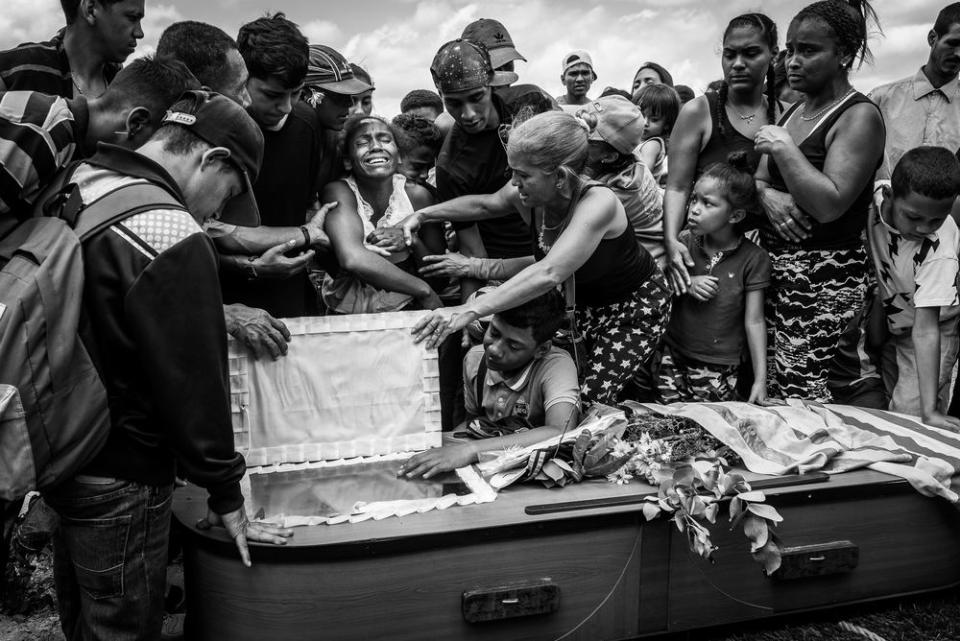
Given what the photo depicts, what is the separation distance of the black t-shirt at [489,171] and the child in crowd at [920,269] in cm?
156

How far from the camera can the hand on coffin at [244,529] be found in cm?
193

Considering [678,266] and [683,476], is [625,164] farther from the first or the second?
[683,476]

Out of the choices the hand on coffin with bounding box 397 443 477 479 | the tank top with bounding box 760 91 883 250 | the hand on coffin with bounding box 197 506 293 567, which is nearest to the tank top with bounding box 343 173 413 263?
the hand on coffin with bounding box 397 443 477 479

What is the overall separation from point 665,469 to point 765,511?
311mm

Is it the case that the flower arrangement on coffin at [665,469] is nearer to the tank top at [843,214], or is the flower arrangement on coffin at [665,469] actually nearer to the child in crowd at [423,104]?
the tank top at [843,214]

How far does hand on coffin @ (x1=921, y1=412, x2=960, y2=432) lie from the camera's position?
3.06m

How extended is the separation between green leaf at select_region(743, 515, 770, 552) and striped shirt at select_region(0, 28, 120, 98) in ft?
8.87

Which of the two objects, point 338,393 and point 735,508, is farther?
point 338,393

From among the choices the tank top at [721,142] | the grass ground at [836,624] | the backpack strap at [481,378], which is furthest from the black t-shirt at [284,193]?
the tank top at [721,142]

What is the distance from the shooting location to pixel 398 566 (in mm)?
2062

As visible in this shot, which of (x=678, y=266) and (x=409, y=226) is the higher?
(x=409, y=226)

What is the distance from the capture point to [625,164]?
3.23 metres

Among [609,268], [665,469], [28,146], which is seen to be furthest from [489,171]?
[28,146]

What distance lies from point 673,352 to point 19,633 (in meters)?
2.71
